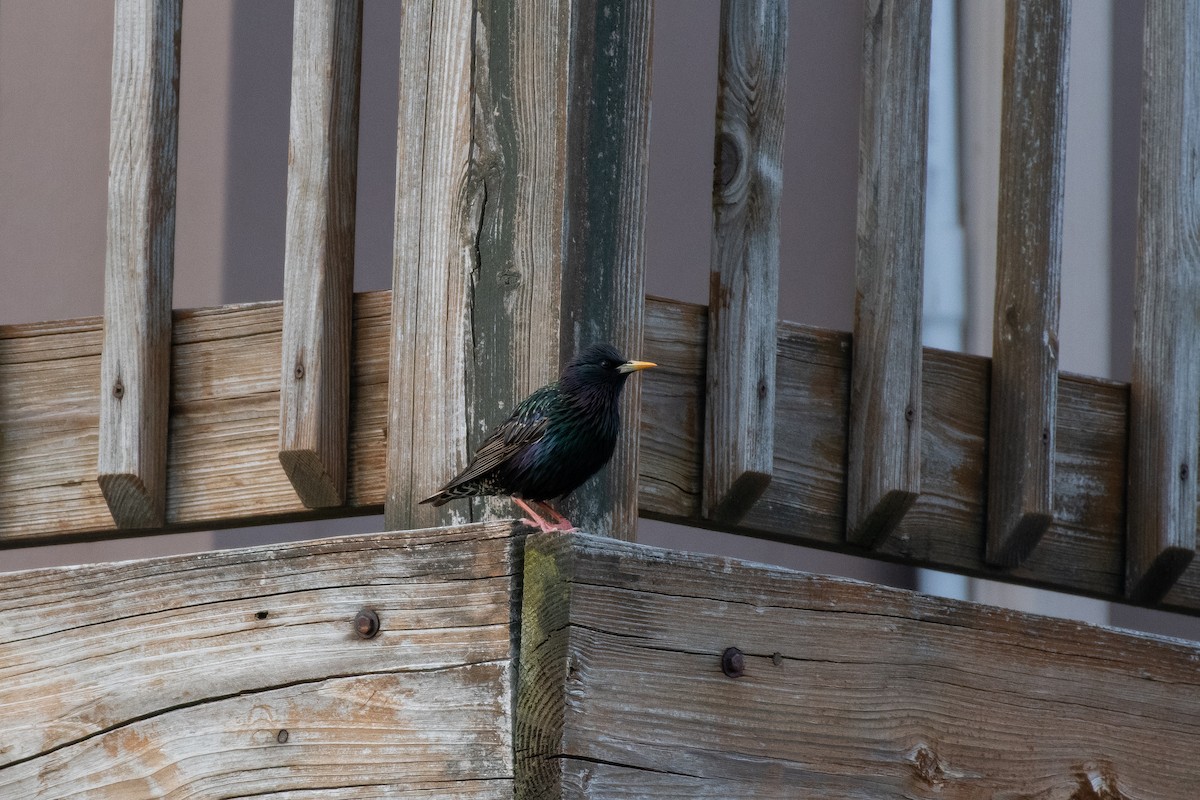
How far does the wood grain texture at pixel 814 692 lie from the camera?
1965mm

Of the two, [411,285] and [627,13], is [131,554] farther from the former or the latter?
[627,13]

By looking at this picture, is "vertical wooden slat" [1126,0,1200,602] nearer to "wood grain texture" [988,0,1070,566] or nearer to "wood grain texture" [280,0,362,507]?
"wood grain texture" [988,0,1070,566]

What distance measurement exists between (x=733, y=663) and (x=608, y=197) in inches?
31.8

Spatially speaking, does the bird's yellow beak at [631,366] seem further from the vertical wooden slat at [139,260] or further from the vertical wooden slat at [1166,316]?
the vertical wooden slat at [1166,316]

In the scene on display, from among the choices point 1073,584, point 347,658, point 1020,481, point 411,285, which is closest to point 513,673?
point 347,658

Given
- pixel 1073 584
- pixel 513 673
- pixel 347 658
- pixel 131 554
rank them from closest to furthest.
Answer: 1. pixel 513 673
2. pixel 347 658
3. pixel 1073 584
4. pixel 131 554

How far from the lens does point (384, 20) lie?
4.61 metres

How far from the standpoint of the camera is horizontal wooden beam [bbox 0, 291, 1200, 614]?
9.43 feet

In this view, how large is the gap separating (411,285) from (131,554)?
2.41 meters

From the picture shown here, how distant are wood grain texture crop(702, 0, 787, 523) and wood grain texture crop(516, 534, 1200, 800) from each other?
57cm

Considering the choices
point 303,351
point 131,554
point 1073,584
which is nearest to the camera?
point 303,351

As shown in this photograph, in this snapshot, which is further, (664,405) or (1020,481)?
(1020,481)

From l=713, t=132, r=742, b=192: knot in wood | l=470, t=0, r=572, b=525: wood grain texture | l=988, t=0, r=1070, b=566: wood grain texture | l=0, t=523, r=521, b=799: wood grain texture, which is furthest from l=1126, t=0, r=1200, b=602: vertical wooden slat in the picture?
l=0, t=523, r=521, b=799: wood grain texture

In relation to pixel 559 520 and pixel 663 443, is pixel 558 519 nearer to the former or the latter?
pixel 559 520
